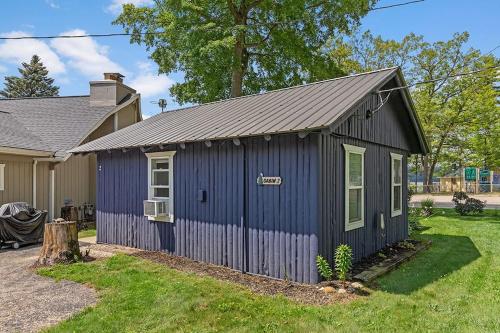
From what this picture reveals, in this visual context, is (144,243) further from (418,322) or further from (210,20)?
(210,20)

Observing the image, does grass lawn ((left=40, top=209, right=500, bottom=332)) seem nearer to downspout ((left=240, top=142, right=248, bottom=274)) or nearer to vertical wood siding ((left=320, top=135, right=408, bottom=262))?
downspout ((left=240, top=142, right=248, bottom=274))

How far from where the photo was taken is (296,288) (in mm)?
5688

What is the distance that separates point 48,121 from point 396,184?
14132 mm

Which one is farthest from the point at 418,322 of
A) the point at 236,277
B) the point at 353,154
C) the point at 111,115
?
the point at 111,115

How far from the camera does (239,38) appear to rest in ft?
61.2

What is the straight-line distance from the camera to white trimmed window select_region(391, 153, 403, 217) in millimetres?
9234

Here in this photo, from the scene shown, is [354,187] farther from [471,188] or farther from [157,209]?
[471,188]

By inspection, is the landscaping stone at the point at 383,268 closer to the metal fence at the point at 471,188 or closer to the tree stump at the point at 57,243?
the tree stump at the point at 57,243

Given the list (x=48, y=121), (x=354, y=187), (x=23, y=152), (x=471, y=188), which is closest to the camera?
(x=354, y=187)

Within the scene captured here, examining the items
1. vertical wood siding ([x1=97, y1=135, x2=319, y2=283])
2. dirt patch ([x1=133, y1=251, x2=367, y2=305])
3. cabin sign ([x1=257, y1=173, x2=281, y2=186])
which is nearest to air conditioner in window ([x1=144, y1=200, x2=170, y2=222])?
vertical wood siding ([x1=97, y1=135, x2=319, y2=283])

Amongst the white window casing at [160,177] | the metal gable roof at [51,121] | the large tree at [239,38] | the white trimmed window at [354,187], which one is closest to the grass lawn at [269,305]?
the white trimmed window at [354,187]

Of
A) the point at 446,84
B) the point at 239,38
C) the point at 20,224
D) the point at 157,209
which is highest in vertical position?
the point at 239,38

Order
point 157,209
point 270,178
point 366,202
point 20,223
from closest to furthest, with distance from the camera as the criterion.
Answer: point 270,178, point 366,202, point 157,209, point 20,223

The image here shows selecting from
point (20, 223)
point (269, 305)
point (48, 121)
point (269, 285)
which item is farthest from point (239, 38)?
point (269, 305)
